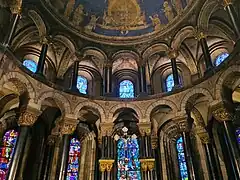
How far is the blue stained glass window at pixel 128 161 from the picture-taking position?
14453 millimetres

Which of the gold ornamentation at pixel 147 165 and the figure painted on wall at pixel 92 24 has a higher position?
the figure painted on wall at pixel 92 24

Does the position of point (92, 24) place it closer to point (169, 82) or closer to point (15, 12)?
point (15, 12)

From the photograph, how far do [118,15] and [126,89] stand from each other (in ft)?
18.5

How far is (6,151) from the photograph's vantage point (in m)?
14.4

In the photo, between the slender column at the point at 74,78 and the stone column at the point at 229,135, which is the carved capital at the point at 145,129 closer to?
the stone column at the point at 229,135

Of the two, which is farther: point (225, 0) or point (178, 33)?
point (178, 33)

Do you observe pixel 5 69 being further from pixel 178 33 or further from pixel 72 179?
pixel 178 33

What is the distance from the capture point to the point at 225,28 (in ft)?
50.4

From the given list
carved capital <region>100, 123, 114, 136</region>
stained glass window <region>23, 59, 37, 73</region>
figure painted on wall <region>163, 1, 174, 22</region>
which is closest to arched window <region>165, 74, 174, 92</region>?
figure painted on wall <region>163, 1, 174, 22</region>

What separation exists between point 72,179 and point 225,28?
12.5 meters

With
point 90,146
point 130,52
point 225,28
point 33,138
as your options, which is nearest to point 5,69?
point 33,138

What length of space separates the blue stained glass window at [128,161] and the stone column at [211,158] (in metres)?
3.80

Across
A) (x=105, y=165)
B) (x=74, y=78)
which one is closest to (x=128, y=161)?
(x=105, y=165)

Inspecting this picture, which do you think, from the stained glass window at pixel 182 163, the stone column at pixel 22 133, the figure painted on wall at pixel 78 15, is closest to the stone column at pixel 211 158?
the stained glass window at pixel 182 163
